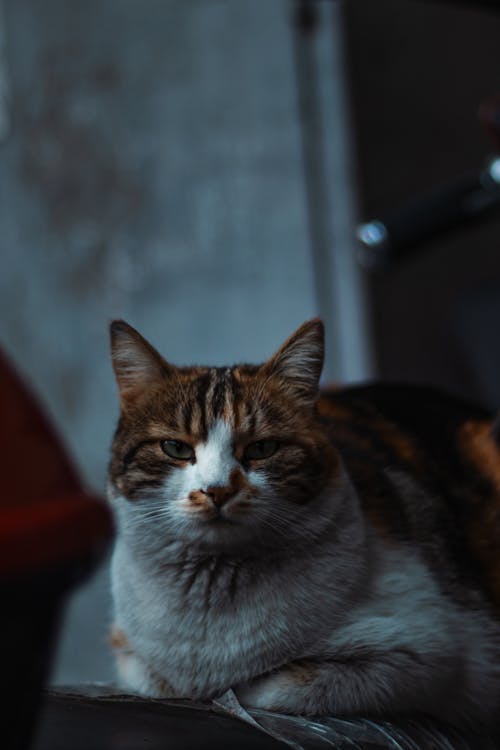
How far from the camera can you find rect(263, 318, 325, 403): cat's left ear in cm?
87

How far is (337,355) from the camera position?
241cm

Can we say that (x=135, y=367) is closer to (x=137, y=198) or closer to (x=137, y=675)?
(x=137, y=675)

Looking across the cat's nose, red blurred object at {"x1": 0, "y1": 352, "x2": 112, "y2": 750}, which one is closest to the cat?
the cat's nose

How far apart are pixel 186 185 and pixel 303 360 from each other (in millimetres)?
2038

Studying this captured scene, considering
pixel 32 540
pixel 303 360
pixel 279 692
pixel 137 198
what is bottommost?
pixel 279 692

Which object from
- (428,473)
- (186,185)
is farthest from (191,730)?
(186,185)

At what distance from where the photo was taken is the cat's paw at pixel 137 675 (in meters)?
0.84

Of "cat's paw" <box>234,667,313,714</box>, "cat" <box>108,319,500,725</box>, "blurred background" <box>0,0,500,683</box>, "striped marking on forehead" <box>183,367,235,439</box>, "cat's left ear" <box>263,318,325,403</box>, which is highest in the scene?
"blurred background" <box>0,0,500,683</box>

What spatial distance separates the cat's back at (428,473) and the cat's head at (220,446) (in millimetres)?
101

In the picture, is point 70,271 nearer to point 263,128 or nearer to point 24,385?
point 263,128

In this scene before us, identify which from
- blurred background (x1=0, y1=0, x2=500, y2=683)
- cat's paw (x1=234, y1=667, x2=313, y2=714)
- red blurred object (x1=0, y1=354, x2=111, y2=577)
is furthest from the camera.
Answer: blurred background (x1=0, y1=0, x2=500, y2=683)

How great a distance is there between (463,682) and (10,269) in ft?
7.82

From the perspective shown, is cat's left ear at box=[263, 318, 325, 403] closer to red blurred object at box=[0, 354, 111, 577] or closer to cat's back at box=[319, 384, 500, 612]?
cat's back at box=[319, 384, 500, 612]

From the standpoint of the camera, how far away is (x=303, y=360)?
34.4 inches
